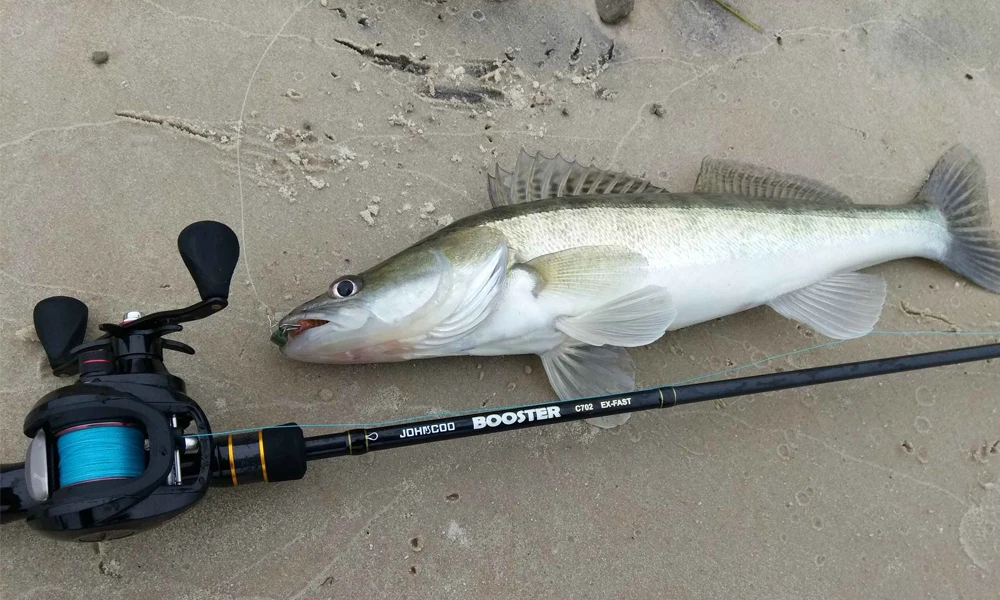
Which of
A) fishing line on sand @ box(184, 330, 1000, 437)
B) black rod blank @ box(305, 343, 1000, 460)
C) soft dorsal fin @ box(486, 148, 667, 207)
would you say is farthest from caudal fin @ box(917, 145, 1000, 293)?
soft dorsal fin @ box(486, 148, 667, 207)

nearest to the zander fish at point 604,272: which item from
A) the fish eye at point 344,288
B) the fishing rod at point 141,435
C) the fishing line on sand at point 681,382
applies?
→ the fish eye at point 344,288

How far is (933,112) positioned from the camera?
308cm

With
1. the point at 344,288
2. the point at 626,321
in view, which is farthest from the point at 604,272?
the point at 344,288

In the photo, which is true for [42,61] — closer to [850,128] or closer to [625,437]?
[625,437]

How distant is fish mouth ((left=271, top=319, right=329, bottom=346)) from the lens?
190cm

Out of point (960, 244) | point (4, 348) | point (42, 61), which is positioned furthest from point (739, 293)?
point (42, 61)

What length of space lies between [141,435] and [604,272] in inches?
58.2

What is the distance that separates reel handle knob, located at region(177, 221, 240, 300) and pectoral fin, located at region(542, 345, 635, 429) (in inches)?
45.7

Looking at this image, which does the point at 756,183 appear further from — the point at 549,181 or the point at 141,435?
the point at 141,435

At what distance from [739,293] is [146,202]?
228 centimetres

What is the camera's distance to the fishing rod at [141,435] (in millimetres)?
1369

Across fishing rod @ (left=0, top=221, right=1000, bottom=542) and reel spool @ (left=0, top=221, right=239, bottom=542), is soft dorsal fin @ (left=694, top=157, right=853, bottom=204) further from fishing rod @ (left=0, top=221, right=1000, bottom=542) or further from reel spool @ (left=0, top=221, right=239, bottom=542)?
reel spool @ (left=0, top=221, right=239, bottom=542)

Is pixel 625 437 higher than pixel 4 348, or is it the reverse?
pixel 4 348

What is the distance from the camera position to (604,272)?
2.10 m
